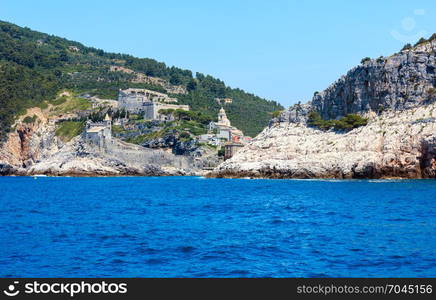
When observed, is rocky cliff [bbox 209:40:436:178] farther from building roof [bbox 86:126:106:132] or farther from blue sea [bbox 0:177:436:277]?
building roof [bbox 86:126:106:132]

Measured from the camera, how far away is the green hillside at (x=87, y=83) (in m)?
125

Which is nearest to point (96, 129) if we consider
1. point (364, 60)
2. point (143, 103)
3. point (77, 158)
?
point (77, 158)

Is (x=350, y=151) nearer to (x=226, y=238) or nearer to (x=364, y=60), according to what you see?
(x=364, y=60)

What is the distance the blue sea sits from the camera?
18.1 m

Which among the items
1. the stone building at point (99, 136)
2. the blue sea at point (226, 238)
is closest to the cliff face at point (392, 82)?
the blue sea at point (226, 238)

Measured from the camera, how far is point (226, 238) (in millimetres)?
24062

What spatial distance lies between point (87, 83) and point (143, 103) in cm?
3073

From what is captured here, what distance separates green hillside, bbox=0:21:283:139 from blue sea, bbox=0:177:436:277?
80.5 meters

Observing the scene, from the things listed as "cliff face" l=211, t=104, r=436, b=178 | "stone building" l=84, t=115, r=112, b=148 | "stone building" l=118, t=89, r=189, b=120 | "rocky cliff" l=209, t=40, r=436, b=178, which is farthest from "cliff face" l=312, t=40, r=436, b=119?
"stone building" l=118, t=89, r=189, b=120

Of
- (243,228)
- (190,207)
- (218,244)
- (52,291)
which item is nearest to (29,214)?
(190,207)

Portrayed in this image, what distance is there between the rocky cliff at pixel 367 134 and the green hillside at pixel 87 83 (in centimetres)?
5543

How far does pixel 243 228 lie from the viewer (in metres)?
26.9

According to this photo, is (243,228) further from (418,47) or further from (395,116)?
(418,47)

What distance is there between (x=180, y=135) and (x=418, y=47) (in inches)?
2022
